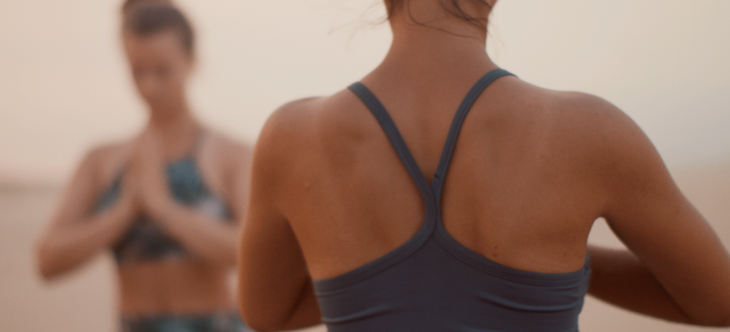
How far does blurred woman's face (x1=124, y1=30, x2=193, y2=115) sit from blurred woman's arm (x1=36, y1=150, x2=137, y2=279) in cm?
34

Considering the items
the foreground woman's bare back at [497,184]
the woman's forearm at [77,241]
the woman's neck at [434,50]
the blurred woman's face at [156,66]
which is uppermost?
the woman's neck at [434,50]

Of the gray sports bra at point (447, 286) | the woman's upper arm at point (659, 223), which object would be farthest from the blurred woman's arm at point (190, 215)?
the woman's upper arm at point (659, 223)

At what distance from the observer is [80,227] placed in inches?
74.0

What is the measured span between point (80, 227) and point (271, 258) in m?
1.25

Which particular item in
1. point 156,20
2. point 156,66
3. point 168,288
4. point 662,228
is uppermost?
point 662,228

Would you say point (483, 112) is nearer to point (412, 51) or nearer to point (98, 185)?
point (412, 51)

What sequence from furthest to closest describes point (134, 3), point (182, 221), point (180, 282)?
point (134, 3)
point (180, 282)
point (182, 221)

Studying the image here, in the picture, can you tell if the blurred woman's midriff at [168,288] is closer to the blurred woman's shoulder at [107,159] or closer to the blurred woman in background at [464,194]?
the blurred woman's shoulder at [107,159]

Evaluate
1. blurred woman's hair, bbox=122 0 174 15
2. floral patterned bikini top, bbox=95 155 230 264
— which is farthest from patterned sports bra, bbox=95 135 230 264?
blurred woman's hair, bbox=122 0 174 15

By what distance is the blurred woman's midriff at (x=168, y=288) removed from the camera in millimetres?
1837

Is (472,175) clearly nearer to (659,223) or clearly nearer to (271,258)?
(659,223)

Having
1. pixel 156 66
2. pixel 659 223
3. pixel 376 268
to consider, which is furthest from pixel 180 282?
pixel 659 223

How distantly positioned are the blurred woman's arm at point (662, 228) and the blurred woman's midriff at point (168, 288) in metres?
1.46

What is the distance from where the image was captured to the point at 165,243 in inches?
71.6
